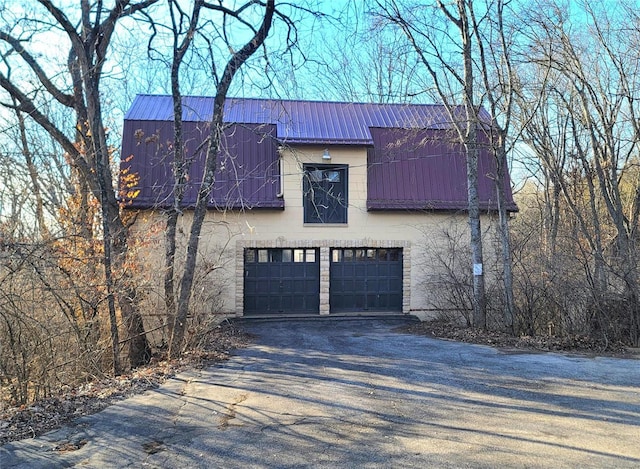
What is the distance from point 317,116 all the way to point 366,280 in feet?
19.9

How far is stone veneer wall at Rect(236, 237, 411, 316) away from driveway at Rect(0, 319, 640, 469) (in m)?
7.03

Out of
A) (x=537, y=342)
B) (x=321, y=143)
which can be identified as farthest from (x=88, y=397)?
(x=321, y=143)

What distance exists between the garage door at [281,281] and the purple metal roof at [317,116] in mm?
3815

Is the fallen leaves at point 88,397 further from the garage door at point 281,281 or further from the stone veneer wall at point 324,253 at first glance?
the garage door at point 281,281

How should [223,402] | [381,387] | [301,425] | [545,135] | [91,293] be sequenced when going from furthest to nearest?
[545,135], [91,293], [381,387], [223,402], [301,425]

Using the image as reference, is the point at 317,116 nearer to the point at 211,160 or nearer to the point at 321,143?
the point at 321,143

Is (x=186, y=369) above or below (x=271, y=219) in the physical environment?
below

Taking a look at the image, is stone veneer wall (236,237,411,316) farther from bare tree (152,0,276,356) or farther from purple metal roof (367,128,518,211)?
bare tree (152,0,276,356)

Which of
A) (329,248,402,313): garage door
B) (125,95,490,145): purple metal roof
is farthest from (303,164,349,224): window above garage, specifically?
(329,248,402,313): garage door

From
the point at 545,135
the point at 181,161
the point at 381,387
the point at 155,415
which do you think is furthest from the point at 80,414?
the point at 545,135

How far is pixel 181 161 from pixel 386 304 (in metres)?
9.55

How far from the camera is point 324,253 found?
17.4m

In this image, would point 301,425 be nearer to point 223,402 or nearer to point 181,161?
point 223,402

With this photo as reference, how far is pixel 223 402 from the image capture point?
692 centimetres
